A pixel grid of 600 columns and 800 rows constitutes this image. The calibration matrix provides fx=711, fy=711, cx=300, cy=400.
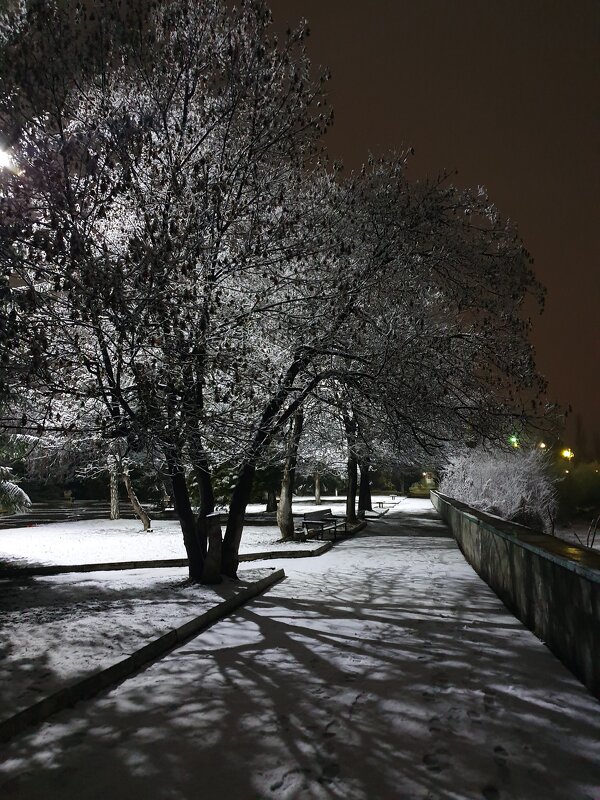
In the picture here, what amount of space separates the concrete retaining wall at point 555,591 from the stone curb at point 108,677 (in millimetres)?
4061

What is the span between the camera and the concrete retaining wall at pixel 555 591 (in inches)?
238

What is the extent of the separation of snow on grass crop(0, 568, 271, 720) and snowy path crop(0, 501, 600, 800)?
0.45 metres

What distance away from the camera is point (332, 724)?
5223 mm

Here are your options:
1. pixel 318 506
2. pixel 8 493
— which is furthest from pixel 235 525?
pixel 318 506

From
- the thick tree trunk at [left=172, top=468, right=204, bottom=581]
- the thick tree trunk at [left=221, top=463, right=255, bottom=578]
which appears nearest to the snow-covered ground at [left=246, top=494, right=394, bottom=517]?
the thick tree trunk at [left=221, top=463, right=255, bottom=578]

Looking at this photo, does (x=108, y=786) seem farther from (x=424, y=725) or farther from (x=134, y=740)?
(x=424, y=725)

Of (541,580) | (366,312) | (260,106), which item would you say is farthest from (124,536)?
(541,580)

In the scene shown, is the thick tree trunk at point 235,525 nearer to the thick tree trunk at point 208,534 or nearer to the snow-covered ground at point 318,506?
the thick tree trunk at point 208,534

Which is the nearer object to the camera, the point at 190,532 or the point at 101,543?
the point at 190,532

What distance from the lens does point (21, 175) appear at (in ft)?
28.2

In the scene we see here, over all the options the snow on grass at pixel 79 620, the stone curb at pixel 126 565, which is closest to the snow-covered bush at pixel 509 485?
the stone curb at pixel 126 565

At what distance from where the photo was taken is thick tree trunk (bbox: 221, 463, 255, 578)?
41.2 feet

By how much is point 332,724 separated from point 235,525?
7.68 m

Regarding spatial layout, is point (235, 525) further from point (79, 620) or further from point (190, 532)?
point (79, 620)
